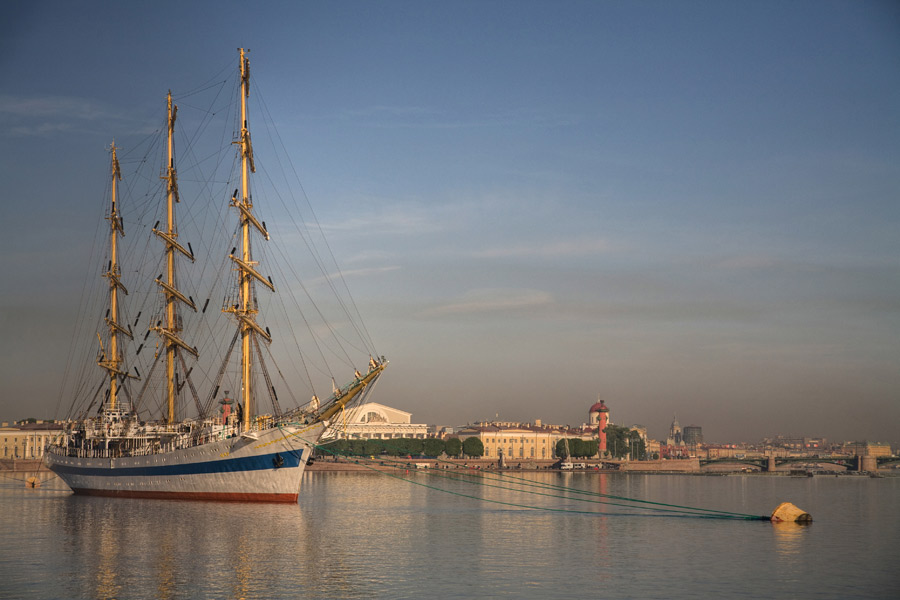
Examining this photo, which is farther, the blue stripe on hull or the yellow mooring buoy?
the blue stripe on hull

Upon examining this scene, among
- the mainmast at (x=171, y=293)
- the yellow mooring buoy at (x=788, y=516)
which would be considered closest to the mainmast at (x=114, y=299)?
the mainmast at (x=171, y=293)

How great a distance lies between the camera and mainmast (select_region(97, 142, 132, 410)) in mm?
82812

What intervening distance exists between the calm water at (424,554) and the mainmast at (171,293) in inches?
513

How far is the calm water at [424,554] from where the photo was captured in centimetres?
3269

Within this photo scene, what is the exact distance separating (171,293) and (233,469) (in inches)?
729

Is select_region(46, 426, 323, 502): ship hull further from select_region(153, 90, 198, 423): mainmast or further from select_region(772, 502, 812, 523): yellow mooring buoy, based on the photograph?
select_region(772, 502, 812, 523): yellow mooring buoy

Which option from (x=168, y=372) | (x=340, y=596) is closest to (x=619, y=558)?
(x=340, y=596)

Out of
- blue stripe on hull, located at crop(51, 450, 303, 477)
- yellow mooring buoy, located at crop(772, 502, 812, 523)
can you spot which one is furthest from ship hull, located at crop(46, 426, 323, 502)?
yellow mooring buoy, located at crop(772, 502, 812, 523)

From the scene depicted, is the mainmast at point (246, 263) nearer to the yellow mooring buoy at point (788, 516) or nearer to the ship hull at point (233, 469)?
the ship hull at point (233, 469)

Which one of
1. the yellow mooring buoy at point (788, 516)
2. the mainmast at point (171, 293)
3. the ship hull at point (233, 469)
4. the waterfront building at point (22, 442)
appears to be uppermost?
the mainmast at point (171, 293)

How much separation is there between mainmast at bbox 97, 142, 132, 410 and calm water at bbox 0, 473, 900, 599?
1942 cm

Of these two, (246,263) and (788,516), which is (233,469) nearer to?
(246,263)

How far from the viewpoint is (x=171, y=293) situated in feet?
244

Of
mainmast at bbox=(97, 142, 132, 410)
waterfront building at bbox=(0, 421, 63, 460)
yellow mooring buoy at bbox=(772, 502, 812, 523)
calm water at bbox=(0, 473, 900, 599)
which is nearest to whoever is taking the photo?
calm water at bbox=(0, 473, 900, 599)
